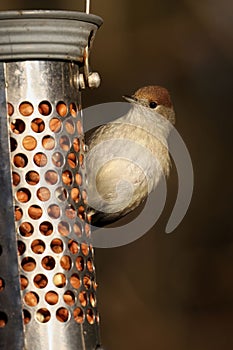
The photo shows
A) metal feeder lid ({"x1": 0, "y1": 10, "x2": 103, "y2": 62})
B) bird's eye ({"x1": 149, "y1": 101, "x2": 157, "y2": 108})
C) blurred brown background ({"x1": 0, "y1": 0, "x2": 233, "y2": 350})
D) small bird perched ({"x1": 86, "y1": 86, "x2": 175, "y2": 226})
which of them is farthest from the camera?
blurred brown background ({"x1": 0, "y1": 0, "x2": 233, "y2": 350})

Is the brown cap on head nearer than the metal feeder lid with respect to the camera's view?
No

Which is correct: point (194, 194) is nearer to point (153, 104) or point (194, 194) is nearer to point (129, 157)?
point (153, 104)

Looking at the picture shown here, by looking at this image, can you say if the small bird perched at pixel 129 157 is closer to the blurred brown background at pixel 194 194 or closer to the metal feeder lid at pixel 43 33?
the metal feeder lid at pixel 43 33

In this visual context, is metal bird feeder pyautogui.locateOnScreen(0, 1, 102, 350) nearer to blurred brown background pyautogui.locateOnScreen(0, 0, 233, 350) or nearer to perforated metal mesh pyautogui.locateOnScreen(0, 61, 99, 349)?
perforated metal mesh pyautogui.locateOnScreen(0, 61, 99, 349)

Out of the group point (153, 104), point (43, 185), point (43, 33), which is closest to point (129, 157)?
point (153, 104)

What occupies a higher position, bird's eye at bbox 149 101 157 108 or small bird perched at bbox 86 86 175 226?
bird's eye at bbox 149 101 157 108

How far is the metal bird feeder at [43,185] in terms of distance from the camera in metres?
2.59

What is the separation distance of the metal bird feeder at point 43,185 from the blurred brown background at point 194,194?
4339mm

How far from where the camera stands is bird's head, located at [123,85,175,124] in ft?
11.7

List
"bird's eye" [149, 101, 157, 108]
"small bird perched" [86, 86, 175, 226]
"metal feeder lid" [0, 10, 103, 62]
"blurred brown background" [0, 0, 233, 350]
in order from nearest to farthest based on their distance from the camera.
Answer: "metal feeder lid" [0, 10, 103, 62], "small bird perched" [86, 86, 175, 226], "bird's eye" [149, 101, 157, 108], "blurred brown background" [0, 0, 233, 350]

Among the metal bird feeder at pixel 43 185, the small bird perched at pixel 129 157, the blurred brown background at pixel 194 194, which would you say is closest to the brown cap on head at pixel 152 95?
the small bird perched at pixel 129 157

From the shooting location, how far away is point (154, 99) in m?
3.58

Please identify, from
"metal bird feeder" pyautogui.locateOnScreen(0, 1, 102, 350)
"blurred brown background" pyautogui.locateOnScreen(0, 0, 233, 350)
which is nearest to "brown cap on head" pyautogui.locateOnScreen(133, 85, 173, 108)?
"metal bird feeder" pyautogui.locateOnScreen(0, 1, 102, 350)

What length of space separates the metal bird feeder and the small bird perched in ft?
1.63
